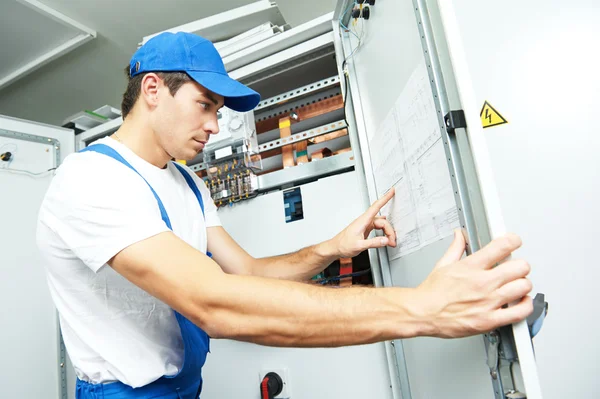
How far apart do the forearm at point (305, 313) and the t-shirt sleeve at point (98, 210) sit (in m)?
0.19

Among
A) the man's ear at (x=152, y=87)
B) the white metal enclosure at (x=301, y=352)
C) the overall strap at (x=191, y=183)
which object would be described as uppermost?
the man's ear at (x=152, y=87)

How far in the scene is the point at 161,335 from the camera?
96cm

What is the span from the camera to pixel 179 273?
67 cm

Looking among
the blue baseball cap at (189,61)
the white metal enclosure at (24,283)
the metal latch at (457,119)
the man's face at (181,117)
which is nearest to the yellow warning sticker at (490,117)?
the metal latch at (457,119)

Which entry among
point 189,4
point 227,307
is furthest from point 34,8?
point 227,307

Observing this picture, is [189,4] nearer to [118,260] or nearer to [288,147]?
[288,147]

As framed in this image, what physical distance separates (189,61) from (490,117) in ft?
2.75

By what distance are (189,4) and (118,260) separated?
1702mm

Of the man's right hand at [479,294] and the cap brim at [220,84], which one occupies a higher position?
the cap brim at [220,84]

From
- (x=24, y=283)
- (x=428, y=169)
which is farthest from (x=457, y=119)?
(x=24, y=283)

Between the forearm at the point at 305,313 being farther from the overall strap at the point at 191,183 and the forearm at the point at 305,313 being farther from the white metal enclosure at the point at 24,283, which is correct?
the white metal enclosure at the point at 24,283

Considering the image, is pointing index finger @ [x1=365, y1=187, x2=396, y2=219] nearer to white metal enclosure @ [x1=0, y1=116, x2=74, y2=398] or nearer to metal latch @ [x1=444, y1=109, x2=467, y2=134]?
metal latch @ [x1=444, y1=109, x2=467, y2=134]

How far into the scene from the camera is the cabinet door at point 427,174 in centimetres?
58

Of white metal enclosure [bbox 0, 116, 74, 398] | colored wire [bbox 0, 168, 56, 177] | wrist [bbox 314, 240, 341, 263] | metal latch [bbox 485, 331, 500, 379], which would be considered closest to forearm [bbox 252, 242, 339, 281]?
wrist [bbox 314, 240, 341, 263]
